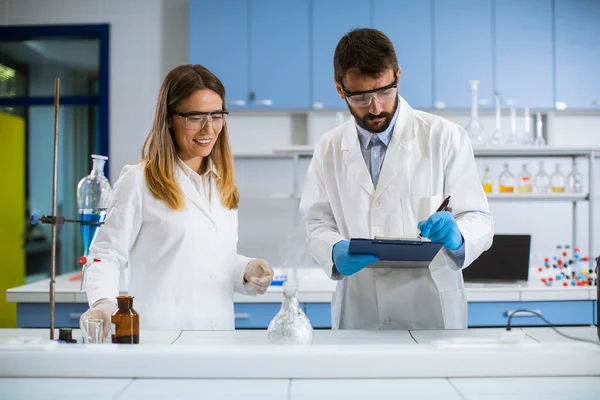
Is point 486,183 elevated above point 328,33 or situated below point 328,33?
below

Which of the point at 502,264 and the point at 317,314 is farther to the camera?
the point at 502,264

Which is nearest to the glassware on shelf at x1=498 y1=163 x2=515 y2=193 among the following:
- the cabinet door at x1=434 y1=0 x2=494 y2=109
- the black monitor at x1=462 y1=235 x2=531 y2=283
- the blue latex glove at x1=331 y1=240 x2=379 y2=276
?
the cabinet door at x1=434 y1=0 x2=494 y2=109

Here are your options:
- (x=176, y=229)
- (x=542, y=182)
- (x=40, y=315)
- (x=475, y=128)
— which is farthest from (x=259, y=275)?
(x=542, y=182)

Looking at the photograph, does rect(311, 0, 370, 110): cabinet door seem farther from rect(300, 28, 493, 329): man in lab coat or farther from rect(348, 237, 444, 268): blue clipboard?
rect(348, 237, 444, 268): blue clipboard

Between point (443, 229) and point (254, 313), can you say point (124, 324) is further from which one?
point (254, 313)

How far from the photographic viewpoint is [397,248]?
1451mm

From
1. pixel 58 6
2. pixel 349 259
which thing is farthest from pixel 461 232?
pixel 58 6

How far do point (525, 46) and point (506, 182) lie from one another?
0.89 m

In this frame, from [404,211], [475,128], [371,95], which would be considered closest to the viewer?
[371,95]

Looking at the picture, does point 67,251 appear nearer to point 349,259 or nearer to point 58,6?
point 58,6

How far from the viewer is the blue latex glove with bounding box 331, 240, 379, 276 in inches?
62.3

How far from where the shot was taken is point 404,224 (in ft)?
5.95

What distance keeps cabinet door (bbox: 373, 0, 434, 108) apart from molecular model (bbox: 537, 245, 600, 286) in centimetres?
126

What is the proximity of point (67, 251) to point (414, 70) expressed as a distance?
3551mm
